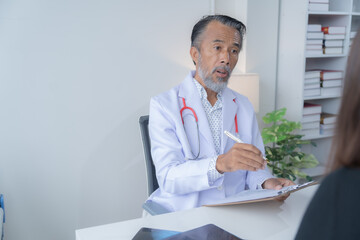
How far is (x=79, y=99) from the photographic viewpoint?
95.3 inches

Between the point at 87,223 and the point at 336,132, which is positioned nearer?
the point at 336,132

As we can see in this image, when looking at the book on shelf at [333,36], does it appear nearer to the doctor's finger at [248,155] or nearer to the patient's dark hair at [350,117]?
the doctor's finger at [248,155]

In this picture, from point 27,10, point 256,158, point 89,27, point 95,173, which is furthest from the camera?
point 95,173

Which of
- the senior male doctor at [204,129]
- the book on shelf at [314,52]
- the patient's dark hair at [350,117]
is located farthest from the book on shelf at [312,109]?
the patient's dark hair at [350,117]

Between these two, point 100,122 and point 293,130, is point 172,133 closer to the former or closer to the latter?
point 100,122

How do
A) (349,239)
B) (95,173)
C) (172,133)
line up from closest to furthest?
(349,239) → (172,133) → (95,173)

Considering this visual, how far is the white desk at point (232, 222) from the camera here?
108cm

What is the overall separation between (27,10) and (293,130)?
2.28m

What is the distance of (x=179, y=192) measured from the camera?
1539mm

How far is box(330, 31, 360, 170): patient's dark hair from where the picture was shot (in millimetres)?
519

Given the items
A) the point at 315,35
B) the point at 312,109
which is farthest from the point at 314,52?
the point at 312,109

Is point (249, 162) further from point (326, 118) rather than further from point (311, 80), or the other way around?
point (326, 118)

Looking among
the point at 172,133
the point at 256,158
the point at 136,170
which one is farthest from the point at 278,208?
the point at 136,170

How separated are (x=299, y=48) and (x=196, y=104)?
5.53ft
